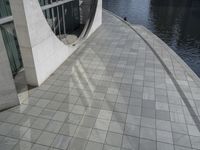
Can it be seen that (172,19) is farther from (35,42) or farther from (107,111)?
(107,111)

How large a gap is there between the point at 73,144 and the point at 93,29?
10.2m

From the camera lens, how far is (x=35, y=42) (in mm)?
7250

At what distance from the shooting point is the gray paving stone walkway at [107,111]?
17.9 feet

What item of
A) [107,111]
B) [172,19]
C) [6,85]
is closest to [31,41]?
[6,85]

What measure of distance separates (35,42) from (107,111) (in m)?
3.57

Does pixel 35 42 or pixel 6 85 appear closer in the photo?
pixel 6 85

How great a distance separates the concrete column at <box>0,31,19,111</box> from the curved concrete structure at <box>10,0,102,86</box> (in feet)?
4.06

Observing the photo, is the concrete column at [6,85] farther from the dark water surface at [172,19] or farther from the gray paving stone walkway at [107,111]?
the dark water surface at [172,19]

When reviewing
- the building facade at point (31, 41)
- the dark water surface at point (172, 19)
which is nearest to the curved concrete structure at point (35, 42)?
the building facade at point (31, 41)

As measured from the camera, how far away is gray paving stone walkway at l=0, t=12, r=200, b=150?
545 cm

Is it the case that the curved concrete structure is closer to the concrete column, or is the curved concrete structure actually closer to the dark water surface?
the concrete column

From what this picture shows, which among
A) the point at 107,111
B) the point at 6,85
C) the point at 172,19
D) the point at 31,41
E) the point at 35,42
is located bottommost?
the point at 172,19

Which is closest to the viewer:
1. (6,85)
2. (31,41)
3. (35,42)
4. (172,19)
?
(6,85)

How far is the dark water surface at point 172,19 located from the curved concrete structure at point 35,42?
12.0 metres
